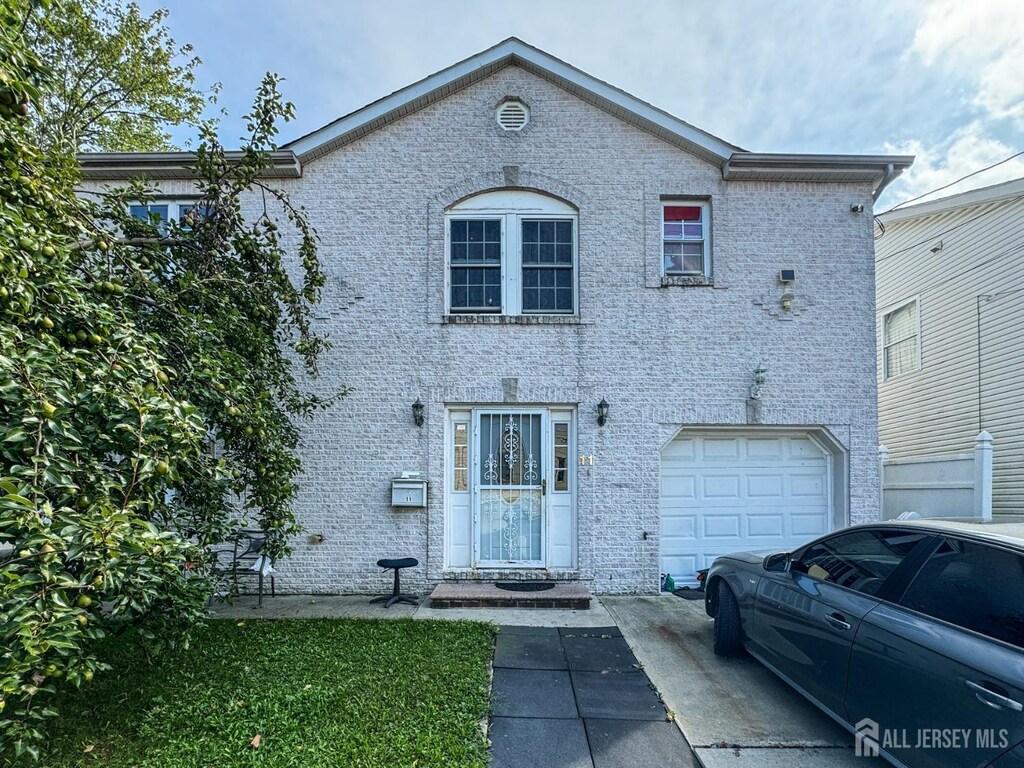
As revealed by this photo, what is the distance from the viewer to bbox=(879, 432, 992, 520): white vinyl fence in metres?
7.01

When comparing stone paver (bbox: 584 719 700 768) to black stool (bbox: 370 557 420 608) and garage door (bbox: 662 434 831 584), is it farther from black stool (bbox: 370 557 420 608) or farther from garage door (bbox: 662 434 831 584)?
garage door (bbox: 662 434 831 584)

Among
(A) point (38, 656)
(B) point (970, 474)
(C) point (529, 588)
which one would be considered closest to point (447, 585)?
(C) point (529, 588)

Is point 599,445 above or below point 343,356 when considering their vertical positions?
below

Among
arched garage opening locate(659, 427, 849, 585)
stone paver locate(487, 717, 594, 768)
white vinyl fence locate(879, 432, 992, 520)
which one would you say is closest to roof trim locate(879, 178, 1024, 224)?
white vinyl fence locate(879, 432, 992, 520)

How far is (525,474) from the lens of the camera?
22.8 ft

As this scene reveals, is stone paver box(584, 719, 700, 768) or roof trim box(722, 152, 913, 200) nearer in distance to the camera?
stone paver box(584, 719, 700, 768)

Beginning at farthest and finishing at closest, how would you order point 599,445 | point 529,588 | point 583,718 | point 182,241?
point 599,445 → point 529,588 → point 182,241 → point 583,718

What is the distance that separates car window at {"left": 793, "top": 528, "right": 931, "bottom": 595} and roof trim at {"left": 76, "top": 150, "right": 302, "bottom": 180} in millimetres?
7586

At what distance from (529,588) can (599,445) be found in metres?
2.06

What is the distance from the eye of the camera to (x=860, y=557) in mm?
3484

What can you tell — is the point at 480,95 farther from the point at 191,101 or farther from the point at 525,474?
the point at 191,101

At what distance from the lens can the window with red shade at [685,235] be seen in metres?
7.26

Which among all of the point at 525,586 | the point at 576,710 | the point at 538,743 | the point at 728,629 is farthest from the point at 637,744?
the point at 525,586

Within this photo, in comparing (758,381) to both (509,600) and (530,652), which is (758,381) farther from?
(530,652)
